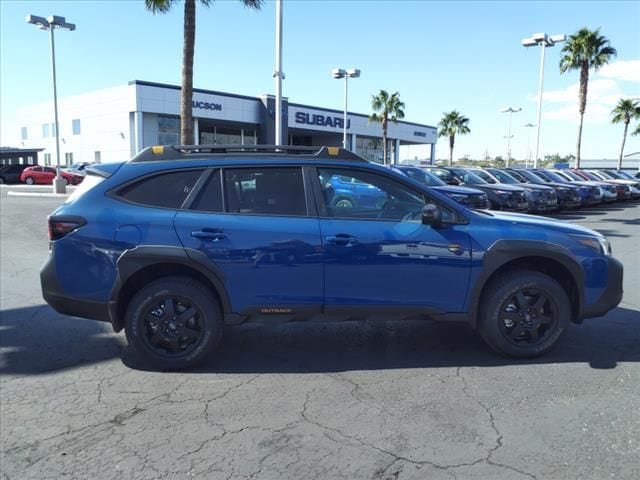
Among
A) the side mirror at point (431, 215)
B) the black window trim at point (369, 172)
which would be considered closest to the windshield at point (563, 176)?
the black window trim at point (369, 172)

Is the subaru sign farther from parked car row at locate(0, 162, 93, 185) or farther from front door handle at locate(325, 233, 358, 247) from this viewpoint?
front door handle at locate(325, 233, 358, 247)

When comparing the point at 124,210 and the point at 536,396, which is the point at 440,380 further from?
the point at 124,210

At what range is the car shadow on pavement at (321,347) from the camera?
14.5 ft

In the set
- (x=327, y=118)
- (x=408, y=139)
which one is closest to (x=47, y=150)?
(x=327, y=118)

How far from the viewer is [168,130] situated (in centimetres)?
3878

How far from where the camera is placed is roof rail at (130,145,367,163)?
446 cm

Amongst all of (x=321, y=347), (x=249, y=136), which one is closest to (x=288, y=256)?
(x=321, y=347)

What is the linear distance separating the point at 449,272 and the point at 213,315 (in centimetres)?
199

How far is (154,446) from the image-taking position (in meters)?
3.15

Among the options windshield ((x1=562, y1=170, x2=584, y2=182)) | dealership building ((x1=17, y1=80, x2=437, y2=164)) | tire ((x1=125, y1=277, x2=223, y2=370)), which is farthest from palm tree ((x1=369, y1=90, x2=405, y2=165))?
tire ((x1=125, y1=277, x2=223, y2=370))

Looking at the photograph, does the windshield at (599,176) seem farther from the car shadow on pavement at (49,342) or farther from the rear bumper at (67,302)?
the rear bumper at (67,302)

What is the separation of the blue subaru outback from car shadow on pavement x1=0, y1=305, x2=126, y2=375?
1.92 feet

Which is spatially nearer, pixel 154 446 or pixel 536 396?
pixel 154 446

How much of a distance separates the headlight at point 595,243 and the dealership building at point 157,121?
2810 cm
